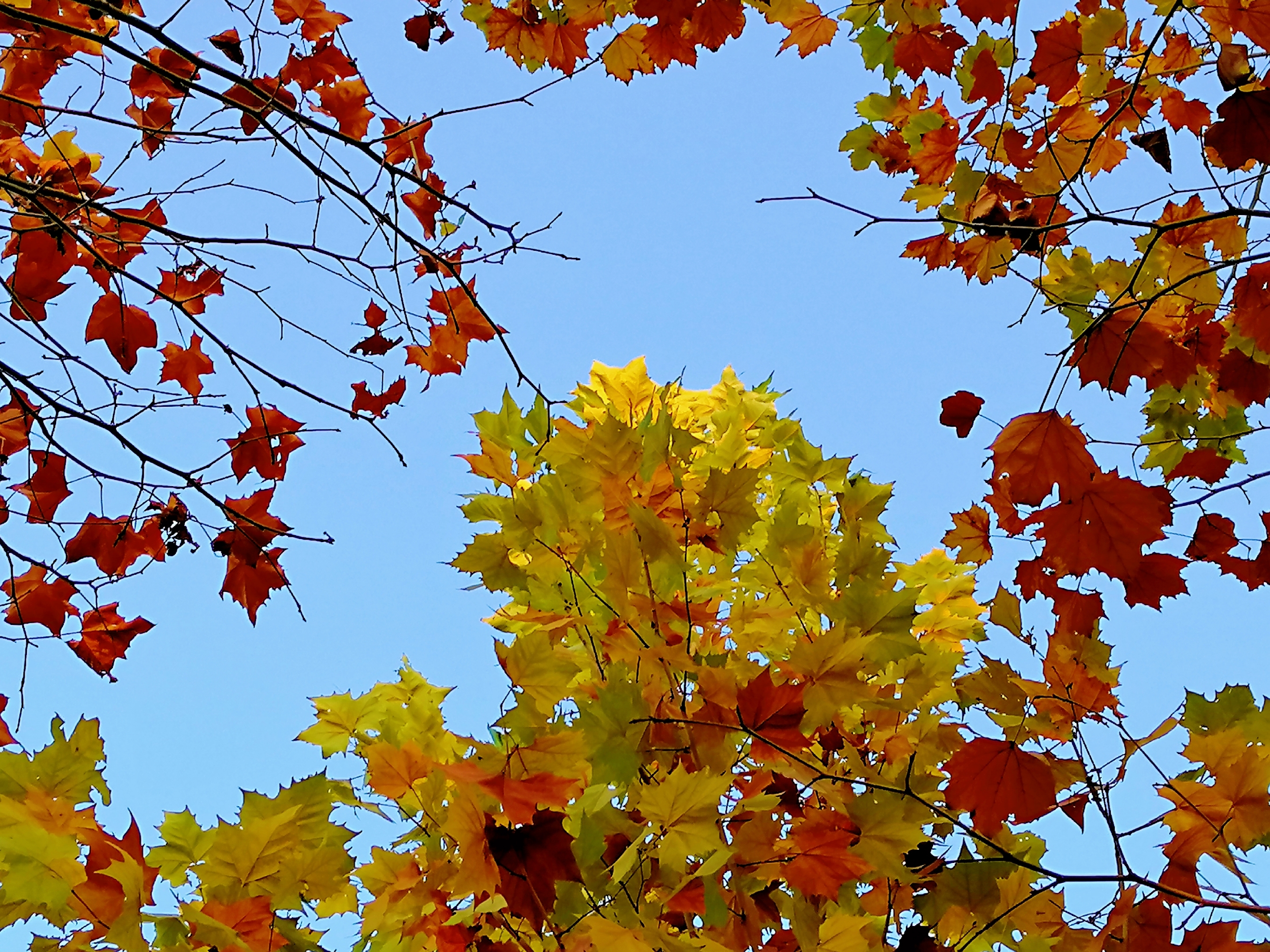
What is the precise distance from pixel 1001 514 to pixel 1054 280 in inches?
41.8

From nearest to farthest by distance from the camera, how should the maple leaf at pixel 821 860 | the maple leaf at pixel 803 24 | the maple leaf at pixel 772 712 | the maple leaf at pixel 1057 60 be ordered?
1. the maple leaf at pixel 772 712
2. the maple leaf at pixel 821 860
3. the maple leaf at pixel 1057 60
4. the maple leaf at pixel 803 24

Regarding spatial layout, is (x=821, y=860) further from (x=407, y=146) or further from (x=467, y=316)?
(x=407, y=146)

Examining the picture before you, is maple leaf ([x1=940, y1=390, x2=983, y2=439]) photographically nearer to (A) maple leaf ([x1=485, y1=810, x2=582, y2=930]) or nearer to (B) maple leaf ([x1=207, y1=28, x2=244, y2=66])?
(A) maple leaf ([x1=485, y1=810, x2=582, y2=930])

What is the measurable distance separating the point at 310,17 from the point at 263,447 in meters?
1.24

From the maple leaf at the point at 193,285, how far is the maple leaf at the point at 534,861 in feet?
5.37

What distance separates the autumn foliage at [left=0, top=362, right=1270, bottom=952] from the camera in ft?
4.59

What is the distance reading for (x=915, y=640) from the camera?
180 cm

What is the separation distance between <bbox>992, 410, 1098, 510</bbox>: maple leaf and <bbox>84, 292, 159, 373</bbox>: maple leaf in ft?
6.62

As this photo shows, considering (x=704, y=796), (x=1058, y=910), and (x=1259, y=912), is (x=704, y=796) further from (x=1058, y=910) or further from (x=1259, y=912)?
(x=1058, y=910)

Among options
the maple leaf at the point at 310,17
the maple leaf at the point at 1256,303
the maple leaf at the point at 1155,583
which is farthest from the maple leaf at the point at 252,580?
the maple leaf at the point at 1256,303

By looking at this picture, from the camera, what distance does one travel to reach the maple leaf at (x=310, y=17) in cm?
249

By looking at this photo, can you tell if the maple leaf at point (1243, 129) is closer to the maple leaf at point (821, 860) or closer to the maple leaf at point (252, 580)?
the maple leaf at point (821, 860)

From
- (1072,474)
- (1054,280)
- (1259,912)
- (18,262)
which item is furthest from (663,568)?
(1054,280)

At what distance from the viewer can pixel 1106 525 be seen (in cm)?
160
